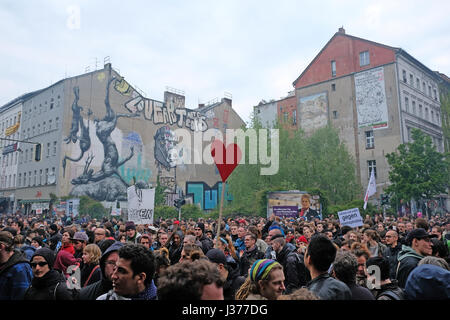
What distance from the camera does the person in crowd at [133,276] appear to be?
9.08ft

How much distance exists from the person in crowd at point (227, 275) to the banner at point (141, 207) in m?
6.09

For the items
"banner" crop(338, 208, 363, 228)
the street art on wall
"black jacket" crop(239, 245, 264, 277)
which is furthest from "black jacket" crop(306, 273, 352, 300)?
the street art on wall

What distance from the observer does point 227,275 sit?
4309 mm

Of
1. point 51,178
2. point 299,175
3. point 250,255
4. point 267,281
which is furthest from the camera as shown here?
point 51,178

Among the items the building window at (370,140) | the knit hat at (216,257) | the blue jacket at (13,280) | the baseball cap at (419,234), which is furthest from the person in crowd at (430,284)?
the building window at (370,140)

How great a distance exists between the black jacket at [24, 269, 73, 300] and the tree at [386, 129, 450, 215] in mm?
29830

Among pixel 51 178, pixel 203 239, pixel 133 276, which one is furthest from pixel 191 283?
pixel 51 178

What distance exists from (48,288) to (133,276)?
4.45ft

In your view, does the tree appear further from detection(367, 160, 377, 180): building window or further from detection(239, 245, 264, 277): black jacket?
detection(239, 245, 264, 277): black jacket

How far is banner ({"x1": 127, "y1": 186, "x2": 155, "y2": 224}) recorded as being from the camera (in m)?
10.1

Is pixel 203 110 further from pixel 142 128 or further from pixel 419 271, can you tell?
pixel 419 271

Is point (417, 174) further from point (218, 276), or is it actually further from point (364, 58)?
point (218, 276)

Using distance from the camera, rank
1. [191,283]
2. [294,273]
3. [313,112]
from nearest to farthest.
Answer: [191,283]
[294,273]
[313,112]
